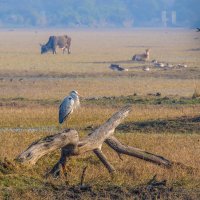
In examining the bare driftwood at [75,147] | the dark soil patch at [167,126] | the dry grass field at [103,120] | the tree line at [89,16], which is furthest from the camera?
the tree line at [89,16]

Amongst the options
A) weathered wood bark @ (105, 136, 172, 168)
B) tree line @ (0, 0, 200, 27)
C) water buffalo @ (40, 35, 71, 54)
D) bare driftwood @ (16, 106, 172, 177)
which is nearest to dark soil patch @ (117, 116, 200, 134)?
weathered wood bark @ (105, 136, 172, 168)

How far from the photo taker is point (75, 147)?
1081 centimetres

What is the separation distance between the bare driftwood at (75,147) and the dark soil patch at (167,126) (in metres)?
5.14

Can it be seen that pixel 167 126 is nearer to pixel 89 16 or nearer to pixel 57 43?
pixel 57 43

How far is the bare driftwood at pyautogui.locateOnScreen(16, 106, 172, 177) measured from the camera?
10.5m

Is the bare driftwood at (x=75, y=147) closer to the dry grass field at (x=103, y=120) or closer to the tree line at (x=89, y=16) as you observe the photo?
the dry grass field at (x=103, y=120)

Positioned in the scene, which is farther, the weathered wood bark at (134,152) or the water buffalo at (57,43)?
the water buffalo at (57,43)

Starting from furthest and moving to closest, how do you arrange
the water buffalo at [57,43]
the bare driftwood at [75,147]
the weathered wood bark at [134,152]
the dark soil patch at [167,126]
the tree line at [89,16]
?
1. the tree line at [89,16]
2. the water buffalo at [57,43]
3. the dark soil patch at [167,126]
4. the weathered wood bark at [134,152]
5. the bare driftwood at [75,147]

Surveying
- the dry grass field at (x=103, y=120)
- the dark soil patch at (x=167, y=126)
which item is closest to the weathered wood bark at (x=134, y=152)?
the dry grass field at (x=103, y=120)

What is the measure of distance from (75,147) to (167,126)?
21.9ft

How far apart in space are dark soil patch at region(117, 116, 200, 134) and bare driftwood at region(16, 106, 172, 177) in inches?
202

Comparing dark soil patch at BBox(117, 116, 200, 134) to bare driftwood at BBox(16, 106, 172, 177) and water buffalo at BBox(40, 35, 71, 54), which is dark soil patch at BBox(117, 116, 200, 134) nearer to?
bare driftwood at BBox(16, 106, 172, 177)

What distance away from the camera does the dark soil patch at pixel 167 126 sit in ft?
55.7

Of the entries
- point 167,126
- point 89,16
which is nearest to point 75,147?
point 167,126
